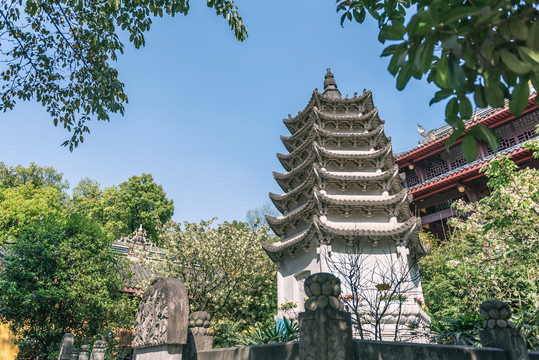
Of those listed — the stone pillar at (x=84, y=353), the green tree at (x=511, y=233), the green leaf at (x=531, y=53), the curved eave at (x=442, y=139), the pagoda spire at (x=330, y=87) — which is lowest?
the stone pillar at (x=84, y=353)

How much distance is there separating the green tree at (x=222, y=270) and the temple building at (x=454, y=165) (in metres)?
10.5

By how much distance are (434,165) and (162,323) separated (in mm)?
23632

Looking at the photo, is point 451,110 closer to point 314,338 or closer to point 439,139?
point 314,338

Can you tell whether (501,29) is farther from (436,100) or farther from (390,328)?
(390,328)

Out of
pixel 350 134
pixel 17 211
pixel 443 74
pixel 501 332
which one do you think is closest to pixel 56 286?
pixel 17 211

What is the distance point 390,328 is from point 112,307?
10576 millimetres

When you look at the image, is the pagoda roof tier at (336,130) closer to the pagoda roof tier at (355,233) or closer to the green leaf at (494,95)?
the pagoda roof tier at (355,233)

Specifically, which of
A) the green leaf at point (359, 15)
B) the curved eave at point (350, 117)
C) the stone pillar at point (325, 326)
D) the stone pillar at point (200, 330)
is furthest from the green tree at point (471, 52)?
the curved eave at point (350, 117)

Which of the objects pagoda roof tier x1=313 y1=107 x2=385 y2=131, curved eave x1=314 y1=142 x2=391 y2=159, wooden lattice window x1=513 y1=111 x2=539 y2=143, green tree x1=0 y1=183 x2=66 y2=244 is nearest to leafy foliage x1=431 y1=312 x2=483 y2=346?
curved eave x1=314 y1=142 x2=391 y2=159

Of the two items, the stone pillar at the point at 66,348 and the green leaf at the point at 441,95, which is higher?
the green leaf at the point at 441,95

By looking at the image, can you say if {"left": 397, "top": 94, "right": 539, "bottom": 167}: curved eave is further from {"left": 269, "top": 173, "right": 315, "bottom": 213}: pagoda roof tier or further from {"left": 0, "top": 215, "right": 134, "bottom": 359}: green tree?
{"left": 0, "top": 215, "right": 134, "bottom": 359}: green tree

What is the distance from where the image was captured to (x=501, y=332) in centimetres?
483

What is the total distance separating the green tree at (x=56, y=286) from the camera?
1192 centimetres

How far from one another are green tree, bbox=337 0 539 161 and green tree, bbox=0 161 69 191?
32.7 metres
